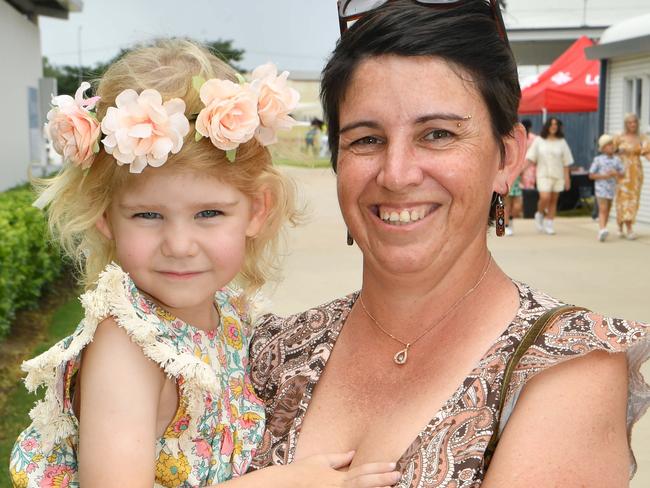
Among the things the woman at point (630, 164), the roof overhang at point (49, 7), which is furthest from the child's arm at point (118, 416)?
the roof overhang at point (49, 7)

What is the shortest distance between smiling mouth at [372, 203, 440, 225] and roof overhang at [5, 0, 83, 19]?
1741 centimetres

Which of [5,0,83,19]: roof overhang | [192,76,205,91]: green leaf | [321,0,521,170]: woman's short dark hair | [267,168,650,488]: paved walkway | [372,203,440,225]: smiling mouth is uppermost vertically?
[5,0,83,19]: roof overhang

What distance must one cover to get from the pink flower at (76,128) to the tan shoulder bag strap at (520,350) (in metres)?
1.29

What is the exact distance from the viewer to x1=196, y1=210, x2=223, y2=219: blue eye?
2590mm

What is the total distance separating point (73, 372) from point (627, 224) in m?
14.0

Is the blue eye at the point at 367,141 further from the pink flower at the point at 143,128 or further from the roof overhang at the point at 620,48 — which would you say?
the roof overhang at the point at 620,48

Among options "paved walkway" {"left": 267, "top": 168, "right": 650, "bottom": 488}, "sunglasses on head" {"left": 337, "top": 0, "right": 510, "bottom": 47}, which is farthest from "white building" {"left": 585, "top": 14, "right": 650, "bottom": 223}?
"sunglasses on head" {"left": 337, "top": 0, "right": 510, "bottom": 47}

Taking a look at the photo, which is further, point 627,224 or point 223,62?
point 627,224

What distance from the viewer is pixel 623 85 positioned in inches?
710

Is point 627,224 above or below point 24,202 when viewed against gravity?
below

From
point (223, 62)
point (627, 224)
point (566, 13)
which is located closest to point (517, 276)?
point (627, 224)

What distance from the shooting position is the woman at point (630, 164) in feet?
48.1

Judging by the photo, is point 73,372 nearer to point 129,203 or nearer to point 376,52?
point 129,203

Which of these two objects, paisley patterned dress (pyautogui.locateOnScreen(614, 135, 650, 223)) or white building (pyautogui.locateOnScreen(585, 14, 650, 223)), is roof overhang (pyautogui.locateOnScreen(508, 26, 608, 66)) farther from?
paisley patterned dress (pyautogui.locateOnScreen(614, 135, 650, 223))
